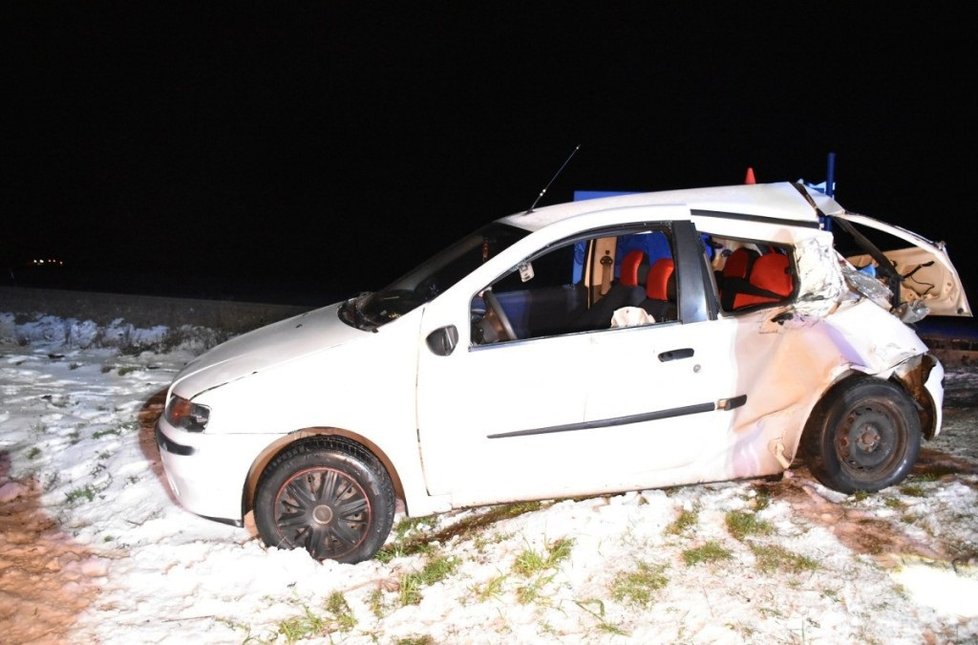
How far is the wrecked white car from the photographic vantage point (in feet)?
12.0

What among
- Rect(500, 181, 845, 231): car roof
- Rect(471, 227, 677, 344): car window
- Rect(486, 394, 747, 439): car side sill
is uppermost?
Rect(500, 181, 845, 231): car roof

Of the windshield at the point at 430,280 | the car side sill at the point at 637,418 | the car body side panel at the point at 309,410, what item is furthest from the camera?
the windshield at the point at 430,280

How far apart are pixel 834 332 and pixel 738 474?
3.09 ft

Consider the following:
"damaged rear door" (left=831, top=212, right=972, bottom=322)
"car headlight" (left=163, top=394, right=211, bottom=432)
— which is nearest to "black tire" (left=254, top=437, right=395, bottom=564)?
"car headlight" (left=163, top=394, right=211, bottom=432)

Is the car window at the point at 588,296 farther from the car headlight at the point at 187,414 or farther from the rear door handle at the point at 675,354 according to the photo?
the car headlight at the point at 187,414

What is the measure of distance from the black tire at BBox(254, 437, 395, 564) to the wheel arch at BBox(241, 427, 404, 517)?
1.0 inches

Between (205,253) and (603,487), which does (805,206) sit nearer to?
(603,487)

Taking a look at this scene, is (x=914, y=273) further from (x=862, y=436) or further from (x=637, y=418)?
(x=637, y=418)

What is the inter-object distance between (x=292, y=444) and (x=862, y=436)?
306 centimetres

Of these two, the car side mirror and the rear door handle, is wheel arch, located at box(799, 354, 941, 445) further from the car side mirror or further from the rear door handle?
the car side mirror

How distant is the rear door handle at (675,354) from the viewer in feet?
12.6

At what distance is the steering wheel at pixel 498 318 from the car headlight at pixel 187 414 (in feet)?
4.91

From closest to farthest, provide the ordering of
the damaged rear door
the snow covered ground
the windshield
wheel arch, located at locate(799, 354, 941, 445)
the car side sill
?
the snow covered ground
the car side sill
the windshield
wheel arch, located at locate(799, 354, 941, 445)
the damaged rear door

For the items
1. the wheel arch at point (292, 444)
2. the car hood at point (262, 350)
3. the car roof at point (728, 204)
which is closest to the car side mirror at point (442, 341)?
the car hood at point (262, 350)
